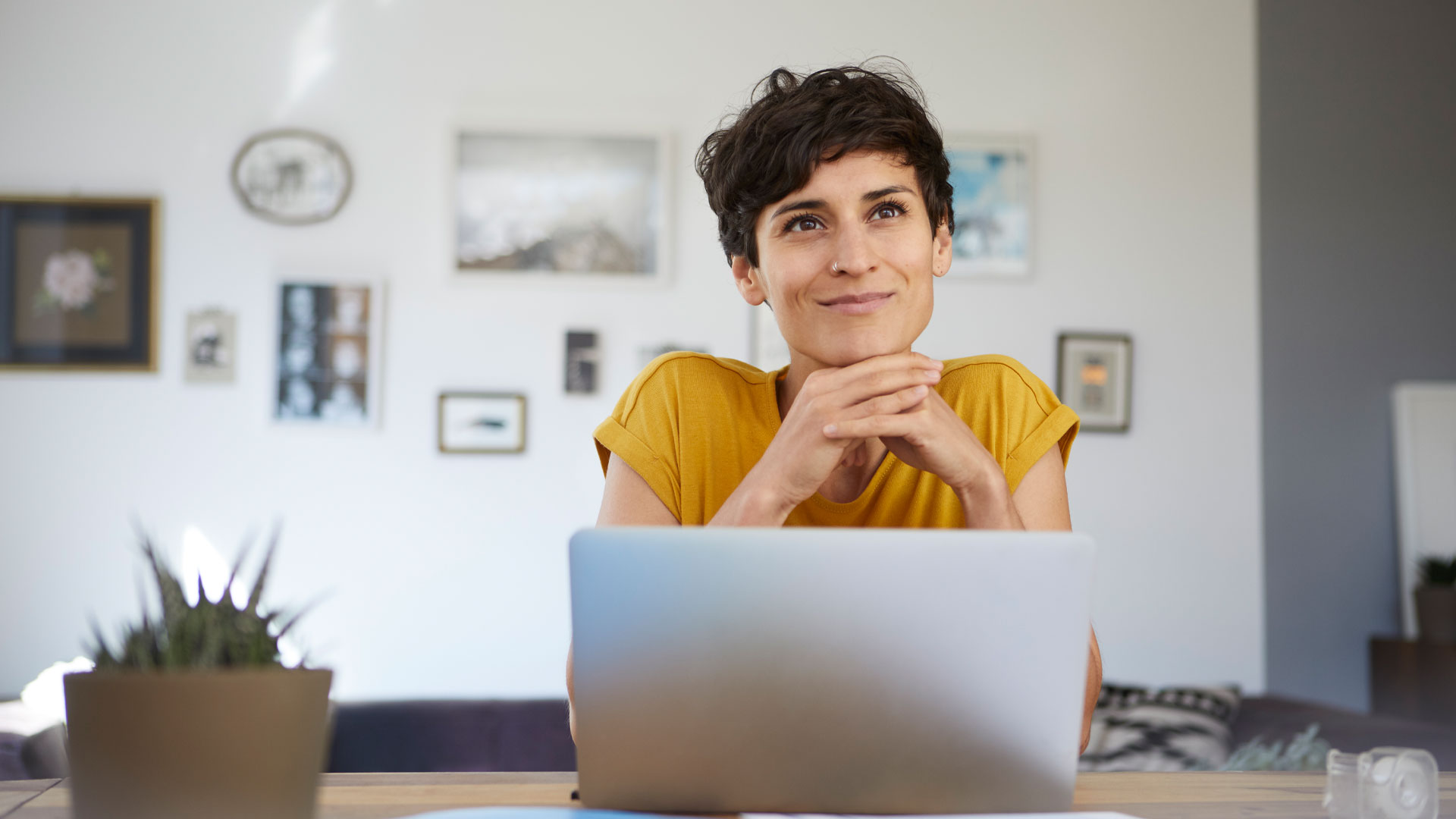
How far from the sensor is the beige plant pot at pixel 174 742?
531 millimetres

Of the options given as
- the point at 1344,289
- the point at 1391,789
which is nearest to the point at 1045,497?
the point at 1391,789

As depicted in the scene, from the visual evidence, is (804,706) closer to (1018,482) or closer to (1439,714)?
(1018,482)

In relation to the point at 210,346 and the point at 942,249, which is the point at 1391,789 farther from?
the point at 210,346

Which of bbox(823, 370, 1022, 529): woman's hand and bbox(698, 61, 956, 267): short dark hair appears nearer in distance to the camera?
bbox(823, 370, 1022, 529): woman's hand

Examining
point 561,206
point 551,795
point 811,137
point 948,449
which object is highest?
point 561,206

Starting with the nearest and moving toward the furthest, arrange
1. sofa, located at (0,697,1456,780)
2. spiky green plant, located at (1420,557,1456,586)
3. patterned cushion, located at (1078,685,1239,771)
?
patterned cushion, located at (1078,685,1239,771) → sofa, located at (0,697,1456,780) → spiky green plant, located at (1420,557,1456,586)

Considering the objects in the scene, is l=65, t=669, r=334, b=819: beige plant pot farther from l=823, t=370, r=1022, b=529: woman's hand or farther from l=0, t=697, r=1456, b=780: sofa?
l=0, t=697, r=1456, b=780: sofa

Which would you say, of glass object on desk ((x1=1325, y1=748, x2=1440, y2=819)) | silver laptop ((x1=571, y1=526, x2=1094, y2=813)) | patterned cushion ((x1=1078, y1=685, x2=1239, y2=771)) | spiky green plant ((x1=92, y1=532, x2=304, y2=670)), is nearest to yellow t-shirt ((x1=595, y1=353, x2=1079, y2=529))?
glass object on desk ((x1=1325, y1=748, x2=1440, y2=819))

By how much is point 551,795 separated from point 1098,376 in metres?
2.75

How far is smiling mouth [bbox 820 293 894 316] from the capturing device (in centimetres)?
124

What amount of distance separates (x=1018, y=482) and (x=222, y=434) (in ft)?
8.06

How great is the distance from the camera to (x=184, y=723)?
53 centimetres

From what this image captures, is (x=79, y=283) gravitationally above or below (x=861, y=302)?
above

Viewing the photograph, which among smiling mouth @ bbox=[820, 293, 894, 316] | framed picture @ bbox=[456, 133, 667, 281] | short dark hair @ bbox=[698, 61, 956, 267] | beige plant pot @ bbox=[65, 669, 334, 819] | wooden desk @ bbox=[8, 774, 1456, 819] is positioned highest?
framed picture @ bbox=[456, 133, 667, 281]
